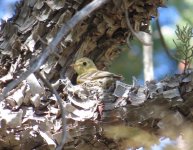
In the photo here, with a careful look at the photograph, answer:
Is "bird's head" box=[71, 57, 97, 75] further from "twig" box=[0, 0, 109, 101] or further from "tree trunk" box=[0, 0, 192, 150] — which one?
"twig" box=[0, 0, 109, 101]

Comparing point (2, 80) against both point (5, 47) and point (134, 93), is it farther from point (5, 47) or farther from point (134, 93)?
point (134, 93)

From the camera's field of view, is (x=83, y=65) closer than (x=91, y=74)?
Yes

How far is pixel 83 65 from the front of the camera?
2703mm

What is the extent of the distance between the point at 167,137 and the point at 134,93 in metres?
0.16

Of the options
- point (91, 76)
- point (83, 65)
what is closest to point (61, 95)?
point (83, 65)

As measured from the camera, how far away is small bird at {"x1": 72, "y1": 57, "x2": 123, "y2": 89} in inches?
100

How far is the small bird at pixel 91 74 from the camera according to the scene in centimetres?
254

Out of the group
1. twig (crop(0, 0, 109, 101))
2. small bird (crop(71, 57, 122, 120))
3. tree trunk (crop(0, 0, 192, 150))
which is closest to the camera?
twig (crop(0, 0, 109, 101))

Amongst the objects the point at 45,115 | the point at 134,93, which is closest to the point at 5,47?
the point at 45,115

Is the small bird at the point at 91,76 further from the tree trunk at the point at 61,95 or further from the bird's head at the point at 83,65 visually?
the tree trunk at the point at 61,95

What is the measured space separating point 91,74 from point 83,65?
24 centimetres

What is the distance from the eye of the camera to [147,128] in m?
2.04

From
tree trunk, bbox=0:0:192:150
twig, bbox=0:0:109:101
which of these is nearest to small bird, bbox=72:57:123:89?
tree trunk, bbox=0:0:192:150

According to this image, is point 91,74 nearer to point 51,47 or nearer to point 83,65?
point 83,65
